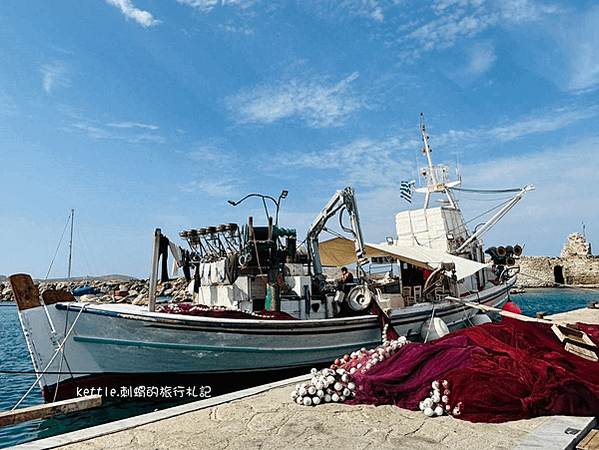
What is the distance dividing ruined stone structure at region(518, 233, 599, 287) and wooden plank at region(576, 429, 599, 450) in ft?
195

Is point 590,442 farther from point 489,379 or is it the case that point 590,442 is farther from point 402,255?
point 402,255

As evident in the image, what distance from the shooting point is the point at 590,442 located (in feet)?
12.7

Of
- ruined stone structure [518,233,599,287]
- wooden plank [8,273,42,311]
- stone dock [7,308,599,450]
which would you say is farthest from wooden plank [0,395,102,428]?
ruined stone structure [518,233,599,287]

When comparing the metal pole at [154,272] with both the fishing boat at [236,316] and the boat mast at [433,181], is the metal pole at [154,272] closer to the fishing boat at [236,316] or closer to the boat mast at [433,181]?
the fishing boat at [236,316]

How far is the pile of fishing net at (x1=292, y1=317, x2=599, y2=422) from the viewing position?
190 inches

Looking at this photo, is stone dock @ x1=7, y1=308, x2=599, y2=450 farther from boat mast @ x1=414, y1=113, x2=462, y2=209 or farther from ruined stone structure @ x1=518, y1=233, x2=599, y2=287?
ruined stone structure @ x1=518, y1=233, x2=599, y2=287

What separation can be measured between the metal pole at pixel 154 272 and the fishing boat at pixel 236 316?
0.08ft

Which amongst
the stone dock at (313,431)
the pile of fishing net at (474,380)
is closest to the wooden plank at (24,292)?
the stone dock at (313,431)

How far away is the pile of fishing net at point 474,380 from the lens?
4.83m

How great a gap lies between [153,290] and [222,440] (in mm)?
A: 5358

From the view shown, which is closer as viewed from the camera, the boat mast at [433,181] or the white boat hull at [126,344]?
the white boat hull at [126,344]

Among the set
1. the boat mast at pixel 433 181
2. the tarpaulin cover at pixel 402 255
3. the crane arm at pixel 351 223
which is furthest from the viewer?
the boat mast at pixel 433 181

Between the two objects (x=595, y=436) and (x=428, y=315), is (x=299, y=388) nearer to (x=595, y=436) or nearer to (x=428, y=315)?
(x=595, y=436)

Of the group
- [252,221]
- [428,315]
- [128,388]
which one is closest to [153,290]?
[128,388]
